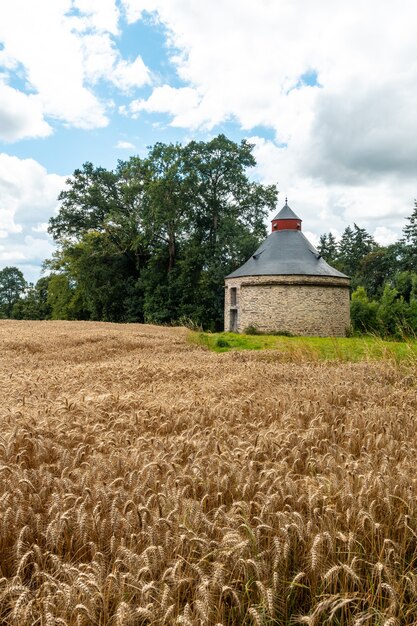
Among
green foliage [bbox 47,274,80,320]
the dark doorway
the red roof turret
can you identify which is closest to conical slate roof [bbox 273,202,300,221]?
the red roof turret

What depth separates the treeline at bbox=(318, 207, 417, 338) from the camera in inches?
1526

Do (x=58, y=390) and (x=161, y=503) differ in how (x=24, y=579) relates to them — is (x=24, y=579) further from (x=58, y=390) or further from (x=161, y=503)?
(x=58, y=390)

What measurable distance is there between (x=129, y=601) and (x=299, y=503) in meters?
1.25

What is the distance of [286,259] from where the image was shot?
35344 mm

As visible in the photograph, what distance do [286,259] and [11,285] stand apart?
64672mm

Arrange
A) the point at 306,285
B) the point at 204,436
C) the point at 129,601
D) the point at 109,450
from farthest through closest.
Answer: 1. the point at 306,285
2. the point at 204,436
3. the point at 109,450
4. the point at 129,601

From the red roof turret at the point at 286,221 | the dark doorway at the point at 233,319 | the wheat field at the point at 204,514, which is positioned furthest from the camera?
the red roof turret at the point at 286,221

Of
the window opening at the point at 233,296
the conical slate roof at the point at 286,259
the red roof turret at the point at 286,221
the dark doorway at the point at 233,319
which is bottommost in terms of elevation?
the dark doorway at the point at 233,319

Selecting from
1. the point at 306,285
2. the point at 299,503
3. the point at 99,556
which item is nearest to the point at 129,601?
the point at 99,556

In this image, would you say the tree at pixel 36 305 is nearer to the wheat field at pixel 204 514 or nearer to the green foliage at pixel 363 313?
the green foliage at pixel 363 313

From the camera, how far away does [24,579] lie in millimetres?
2430

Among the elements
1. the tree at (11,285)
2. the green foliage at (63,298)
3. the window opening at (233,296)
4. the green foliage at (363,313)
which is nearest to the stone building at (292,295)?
the window opening at (233,296)

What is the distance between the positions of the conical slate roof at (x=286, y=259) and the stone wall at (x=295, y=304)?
1.65 feet

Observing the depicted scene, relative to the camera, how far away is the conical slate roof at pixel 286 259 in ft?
112
